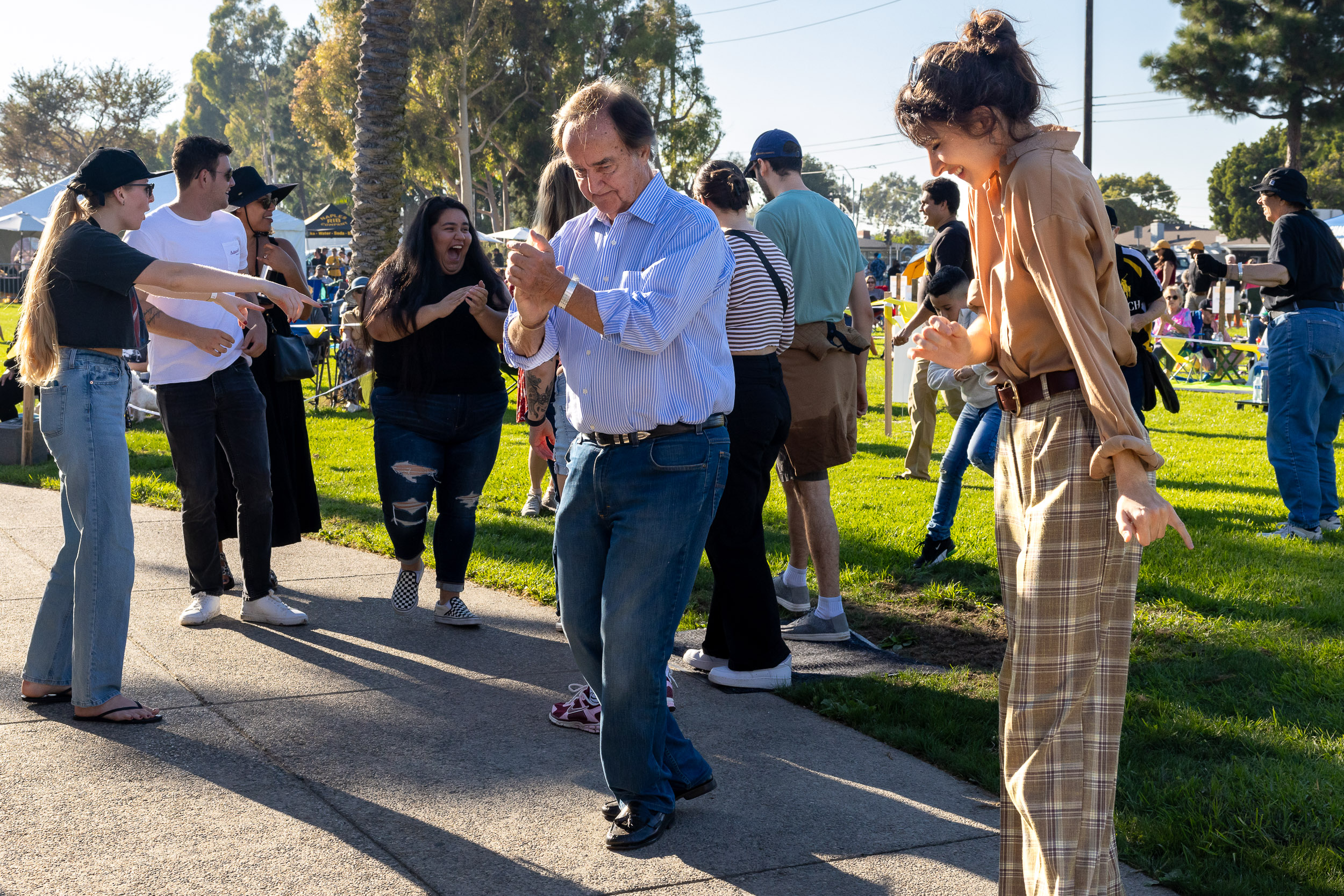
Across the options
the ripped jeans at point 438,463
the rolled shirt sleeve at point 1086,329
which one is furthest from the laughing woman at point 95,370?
the rolled shirt sleeve at point 1086,329

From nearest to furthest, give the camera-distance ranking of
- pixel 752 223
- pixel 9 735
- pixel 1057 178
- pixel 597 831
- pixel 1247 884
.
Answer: pixel 1057 178
pixel 1247 884
pixel 597 831
pixel 9 735
pixel 752 223

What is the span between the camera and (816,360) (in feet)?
17.8

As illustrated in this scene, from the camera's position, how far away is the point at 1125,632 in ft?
8.43

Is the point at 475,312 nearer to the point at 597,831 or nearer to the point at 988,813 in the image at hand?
the point at 597,831

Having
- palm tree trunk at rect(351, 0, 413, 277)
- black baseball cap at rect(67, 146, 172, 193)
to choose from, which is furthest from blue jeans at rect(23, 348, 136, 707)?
palm tree trunk at rect(351, 0, 413, 277)

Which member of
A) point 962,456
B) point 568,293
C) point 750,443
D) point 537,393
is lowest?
point 962,456

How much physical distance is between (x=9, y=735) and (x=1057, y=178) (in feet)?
12.6

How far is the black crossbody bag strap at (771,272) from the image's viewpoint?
4.68 metres

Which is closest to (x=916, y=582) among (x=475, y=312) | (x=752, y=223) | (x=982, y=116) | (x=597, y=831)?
(x=752, y=223)

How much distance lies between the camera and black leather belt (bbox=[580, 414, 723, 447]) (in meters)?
3.18

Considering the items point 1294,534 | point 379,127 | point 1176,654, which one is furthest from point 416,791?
point 379,127

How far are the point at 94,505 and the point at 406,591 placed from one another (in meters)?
1.83

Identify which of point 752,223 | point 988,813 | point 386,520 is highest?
point 752,223

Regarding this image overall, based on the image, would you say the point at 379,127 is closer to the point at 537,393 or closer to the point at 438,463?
the point at 438,463
